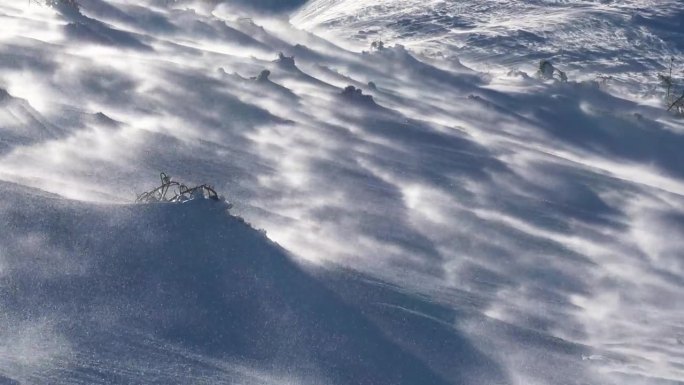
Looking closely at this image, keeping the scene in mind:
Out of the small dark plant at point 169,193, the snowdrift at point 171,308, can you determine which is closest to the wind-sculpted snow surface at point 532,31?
the small dark plant at point 169,193

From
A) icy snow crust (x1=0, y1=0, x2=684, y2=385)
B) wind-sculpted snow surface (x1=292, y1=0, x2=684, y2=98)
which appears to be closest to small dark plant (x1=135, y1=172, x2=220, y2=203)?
icy snow crust (x1=0, y1=0, x2=684, y2=385)

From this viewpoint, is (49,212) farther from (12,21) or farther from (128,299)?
(12,21)

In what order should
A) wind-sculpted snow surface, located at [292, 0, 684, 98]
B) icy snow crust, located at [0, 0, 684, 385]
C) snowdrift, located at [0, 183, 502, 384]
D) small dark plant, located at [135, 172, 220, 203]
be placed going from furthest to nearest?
wind-sculpted snow surface, located at [292, 0, 684, 98]
small dark plant, located at [135, 172, 220, 203]
icy snow crust, located at [0, 0, 684, 385]
snowdrift, located at [0, 183, 502, 384]

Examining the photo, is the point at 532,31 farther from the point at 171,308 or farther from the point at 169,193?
the point at 171,308

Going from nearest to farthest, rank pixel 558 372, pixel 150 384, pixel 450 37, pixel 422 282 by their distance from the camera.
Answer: pixel 150 384 → pixel 558 372 → pixel 422 282 → pixel 450 37

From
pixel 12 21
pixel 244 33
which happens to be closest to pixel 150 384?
pixel 12 21

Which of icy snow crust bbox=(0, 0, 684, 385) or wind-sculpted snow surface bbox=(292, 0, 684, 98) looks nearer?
icy snow crust bbox=(0, 0, 684, 385)

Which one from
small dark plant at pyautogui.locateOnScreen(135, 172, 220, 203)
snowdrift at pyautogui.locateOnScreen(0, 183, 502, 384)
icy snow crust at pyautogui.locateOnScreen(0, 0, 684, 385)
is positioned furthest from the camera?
small dark plant at pyautogui.locateOnScreen(135, 172, 220, 203)

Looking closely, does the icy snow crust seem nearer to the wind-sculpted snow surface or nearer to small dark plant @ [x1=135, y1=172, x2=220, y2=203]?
small dark plant @ [x1=135, y1=172, x2=220, y2=203]
